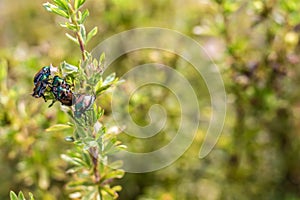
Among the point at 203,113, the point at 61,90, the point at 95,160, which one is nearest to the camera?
the point at 61,90

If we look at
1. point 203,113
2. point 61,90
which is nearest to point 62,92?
point 61,90

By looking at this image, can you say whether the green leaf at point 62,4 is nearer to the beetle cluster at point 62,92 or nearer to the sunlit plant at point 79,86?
the sunlit plant at point 79,86

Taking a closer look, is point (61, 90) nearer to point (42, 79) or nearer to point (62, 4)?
point (42, 79)

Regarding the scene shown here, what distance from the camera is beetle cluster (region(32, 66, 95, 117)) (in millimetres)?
832

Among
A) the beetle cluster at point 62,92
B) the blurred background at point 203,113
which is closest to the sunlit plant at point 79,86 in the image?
the beetle cluster at point 62,92

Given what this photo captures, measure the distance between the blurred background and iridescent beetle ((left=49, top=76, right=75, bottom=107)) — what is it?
17.1 inches

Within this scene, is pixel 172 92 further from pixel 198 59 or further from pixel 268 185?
pixel 268 185

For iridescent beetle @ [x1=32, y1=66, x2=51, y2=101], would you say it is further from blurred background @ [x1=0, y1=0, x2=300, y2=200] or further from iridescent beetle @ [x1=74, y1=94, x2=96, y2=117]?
blurred background @ [x1=0, y1=0, x2=300, y2=200]

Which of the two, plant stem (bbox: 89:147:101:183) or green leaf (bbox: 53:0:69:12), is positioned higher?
green leaf (bbox: 53:0:69:12)

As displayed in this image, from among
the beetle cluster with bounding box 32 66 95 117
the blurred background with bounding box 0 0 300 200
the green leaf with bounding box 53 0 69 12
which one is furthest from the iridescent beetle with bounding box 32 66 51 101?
the blurred background with bounding box 0 0 300 200

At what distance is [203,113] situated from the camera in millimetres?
1638

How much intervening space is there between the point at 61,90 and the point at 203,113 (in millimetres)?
879

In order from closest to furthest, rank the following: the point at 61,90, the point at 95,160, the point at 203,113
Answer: the point at 61,90
the point at 95,160
the point at 203,113

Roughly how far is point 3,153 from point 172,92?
0.61 metres
